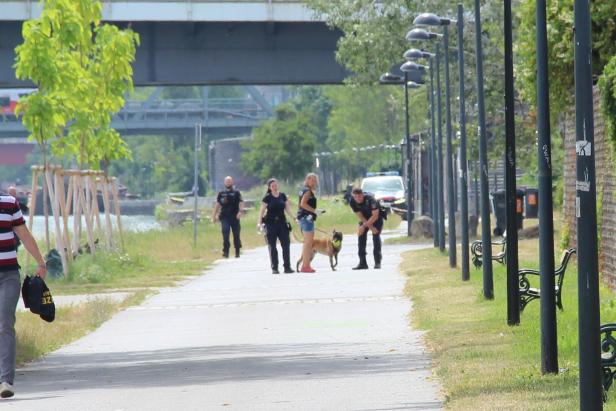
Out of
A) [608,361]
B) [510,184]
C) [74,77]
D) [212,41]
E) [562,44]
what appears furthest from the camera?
[212,41]

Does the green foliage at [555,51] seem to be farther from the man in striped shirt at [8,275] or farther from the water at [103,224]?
the water at [103,224]

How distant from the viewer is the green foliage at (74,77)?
31.2 m

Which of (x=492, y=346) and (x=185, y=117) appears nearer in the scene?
(x=492, y=346)

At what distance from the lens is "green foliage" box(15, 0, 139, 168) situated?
3123 cm

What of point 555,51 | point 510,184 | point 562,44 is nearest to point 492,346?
point 510,184

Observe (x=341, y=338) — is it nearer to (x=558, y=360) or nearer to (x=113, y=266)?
(x=558, y=360)

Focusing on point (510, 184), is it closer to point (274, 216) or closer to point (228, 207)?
point (274, 216)

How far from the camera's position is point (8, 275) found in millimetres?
14078

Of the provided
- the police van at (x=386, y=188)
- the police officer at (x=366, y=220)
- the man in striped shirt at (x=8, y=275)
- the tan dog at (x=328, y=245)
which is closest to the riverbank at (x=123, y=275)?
the tan dog at (x=328, y=245)

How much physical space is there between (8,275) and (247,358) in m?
3.33

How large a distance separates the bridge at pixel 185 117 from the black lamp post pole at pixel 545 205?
349 ft

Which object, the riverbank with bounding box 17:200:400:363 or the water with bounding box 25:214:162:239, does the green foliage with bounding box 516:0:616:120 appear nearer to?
the riverbank with bounding box 17:200:400:363

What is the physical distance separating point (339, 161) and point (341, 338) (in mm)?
100084

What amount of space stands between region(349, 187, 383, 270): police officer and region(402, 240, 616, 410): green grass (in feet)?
17.7
